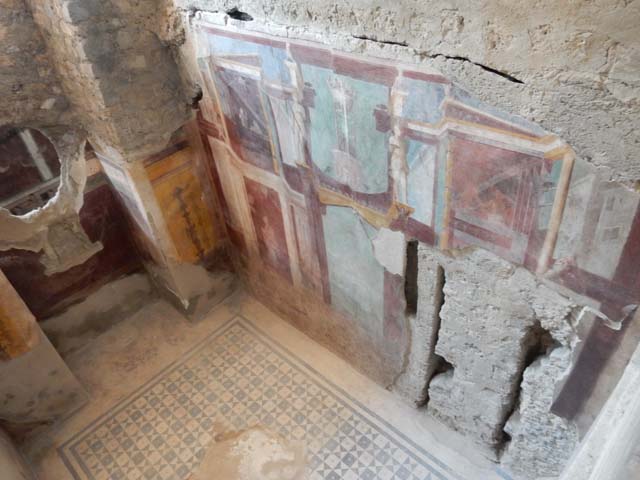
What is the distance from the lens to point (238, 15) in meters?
2.00

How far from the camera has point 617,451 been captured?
828 millimetres

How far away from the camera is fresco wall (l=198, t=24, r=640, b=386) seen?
54.9 inches

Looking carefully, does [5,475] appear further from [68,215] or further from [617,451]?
[617,451]

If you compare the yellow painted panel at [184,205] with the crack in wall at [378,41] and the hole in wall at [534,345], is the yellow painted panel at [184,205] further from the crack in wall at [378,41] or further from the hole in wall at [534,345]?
the hole in wall at [534,345]

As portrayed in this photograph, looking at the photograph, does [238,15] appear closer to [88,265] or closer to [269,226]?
[269,226]

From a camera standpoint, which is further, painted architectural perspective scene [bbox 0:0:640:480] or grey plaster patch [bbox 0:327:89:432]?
grey plaster patch [bbox 0:327:89:432]

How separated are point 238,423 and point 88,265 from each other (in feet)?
4.67

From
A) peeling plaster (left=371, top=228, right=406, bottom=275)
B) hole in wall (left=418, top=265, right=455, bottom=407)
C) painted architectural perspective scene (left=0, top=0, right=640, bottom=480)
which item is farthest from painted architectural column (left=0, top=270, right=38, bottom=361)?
hole in wall (left=418, top=265, right=455, bottom=407)

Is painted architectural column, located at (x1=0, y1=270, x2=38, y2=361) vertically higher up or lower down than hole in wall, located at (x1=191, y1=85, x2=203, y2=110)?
lower down

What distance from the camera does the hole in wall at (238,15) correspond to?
1956 mm

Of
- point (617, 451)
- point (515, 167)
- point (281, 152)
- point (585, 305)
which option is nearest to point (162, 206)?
point (281, 152)

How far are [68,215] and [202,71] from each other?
1227mm

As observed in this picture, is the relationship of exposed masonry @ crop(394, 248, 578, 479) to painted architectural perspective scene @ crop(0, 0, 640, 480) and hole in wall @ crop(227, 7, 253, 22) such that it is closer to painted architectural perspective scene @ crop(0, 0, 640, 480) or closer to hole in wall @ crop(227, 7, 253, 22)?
painted architectural perspective scene @ crop(0, 0, 640, 480)

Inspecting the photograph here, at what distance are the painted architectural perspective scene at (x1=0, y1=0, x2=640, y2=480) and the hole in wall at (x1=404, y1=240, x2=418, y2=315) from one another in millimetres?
24
